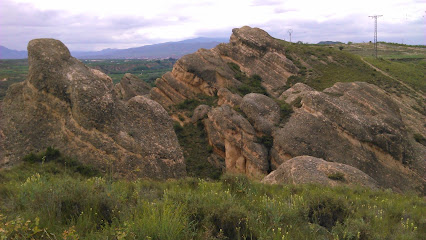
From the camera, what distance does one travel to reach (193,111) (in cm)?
2852

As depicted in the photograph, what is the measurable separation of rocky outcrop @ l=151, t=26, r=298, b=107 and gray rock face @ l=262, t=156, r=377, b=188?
16.6 m

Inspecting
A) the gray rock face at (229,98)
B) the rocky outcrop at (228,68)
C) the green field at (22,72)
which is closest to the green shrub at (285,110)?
the gray rock face at (229,98)

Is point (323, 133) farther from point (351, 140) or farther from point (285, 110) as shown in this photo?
point (285, 110)

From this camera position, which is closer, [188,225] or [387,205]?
[188,225]

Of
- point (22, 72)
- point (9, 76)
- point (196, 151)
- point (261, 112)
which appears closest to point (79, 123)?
point (196, 151)

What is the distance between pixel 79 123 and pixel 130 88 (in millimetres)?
19747

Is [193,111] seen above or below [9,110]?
below

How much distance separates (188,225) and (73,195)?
2508mm

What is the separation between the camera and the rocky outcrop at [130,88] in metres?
33.3

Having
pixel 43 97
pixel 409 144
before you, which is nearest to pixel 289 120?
pixel 409 144

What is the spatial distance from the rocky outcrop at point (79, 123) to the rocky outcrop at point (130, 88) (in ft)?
52.9

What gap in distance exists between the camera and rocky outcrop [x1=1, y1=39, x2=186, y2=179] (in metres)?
14.2

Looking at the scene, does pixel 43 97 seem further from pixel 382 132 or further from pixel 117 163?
pixel 382 132

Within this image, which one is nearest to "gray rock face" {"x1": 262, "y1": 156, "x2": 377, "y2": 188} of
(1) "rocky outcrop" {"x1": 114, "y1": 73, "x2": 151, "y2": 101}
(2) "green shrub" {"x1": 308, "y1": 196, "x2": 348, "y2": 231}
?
(2) "green shrub" {"x1": 308, "y1": 196, "x2": 348, "y2": 231}
